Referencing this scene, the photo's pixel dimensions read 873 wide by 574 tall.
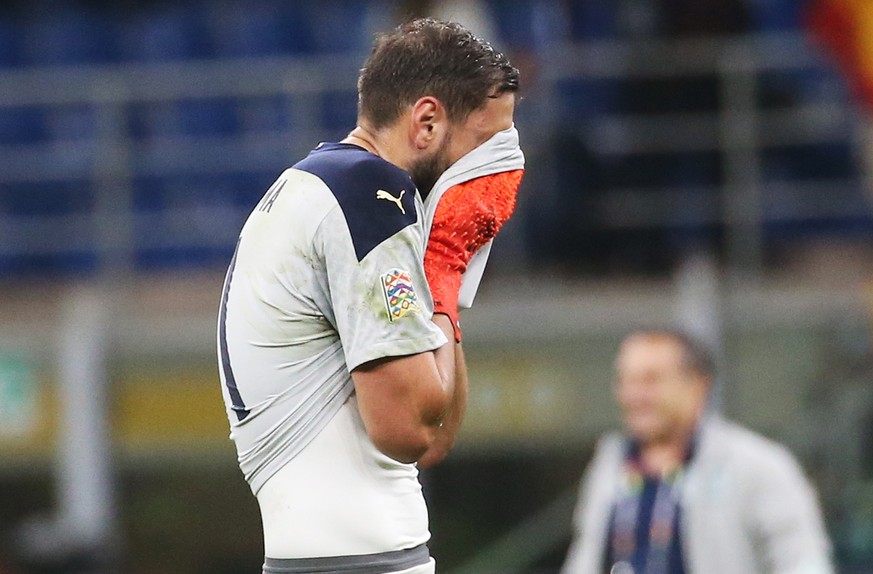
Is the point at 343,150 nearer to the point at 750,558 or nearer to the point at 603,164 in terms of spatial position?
the point at 750,558

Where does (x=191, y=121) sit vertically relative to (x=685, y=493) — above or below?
above

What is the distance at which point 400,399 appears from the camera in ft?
8.83

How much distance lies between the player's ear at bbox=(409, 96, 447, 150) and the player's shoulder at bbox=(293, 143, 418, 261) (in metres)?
0.09

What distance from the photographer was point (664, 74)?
27.4 ft

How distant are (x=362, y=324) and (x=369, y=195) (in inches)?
8.6

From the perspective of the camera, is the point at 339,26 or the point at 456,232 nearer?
the point at 456,232

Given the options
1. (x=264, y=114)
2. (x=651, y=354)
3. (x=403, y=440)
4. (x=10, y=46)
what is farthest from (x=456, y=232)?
(x=10, y=46)

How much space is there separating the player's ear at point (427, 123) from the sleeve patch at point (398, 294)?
266 millimetres

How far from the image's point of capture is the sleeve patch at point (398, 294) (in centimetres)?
271

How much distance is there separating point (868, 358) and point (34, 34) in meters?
5.32

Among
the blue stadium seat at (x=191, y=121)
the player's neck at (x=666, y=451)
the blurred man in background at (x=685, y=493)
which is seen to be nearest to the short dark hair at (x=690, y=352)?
the blurred man in background at (x=685, y=493)

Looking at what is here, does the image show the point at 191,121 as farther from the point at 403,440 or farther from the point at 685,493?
the point at 403,440

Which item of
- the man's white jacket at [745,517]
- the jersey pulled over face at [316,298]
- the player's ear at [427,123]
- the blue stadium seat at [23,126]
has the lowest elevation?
the man's white jacket at [745,517]

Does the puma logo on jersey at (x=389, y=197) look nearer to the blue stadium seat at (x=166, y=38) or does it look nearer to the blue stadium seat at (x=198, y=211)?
the blue stadium seat at (x=198, y=211)
